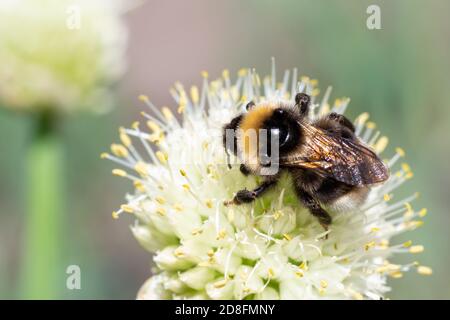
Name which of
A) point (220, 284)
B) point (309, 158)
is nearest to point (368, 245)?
point (309, 158)

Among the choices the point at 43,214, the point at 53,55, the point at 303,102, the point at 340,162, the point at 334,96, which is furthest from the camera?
the point at 334,96

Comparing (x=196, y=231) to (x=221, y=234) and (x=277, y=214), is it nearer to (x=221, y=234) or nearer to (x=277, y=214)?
(x=221, y=234)

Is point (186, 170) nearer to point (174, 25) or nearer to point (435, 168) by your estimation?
point (435, 168)

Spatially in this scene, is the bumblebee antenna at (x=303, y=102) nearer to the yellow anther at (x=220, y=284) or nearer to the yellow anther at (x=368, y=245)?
the yellow anther at (x=368, y=245)

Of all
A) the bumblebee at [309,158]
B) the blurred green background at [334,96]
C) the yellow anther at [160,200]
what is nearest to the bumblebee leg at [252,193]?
the bumblebee at [309,158]

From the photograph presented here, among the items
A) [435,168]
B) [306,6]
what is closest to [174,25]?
[306,6]

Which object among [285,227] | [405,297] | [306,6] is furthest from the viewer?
[306,6]
